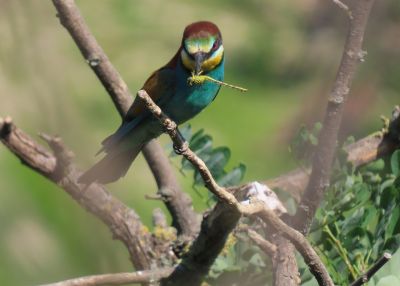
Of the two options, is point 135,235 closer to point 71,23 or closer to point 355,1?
point 71,23

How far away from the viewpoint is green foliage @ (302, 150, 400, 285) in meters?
1.52

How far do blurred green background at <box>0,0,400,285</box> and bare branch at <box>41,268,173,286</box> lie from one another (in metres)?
0.04

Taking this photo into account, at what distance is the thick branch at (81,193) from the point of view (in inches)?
73.2

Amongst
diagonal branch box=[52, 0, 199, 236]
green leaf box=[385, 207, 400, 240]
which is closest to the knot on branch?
diagonal branch box=[52, 0, 199, 236]

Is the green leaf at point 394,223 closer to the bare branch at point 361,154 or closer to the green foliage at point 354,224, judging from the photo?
the green foliage at point 354,224

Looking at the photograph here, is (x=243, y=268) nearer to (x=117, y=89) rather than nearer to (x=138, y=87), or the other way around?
(x=117, y=89)

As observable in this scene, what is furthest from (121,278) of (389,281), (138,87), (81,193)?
(138,87)

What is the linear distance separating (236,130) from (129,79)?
22.2 inches

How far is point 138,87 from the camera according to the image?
4.02 metres

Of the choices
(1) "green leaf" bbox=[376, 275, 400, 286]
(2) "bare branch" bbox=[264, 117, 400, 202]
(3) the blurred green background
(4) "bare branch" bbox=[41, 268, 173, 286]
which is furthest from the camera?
(2) "bare branch" bbox=[264, 117, 400, 202]

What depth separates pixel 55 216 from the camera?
1111 millimetres

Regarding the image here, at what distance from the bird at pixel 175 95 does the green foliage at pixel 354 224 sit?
37cm

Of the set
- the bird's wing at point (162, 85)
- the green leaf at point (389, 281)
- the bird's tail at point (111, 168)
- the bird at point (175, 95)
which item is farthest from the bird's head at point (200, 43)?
the green leaf at point (389, 281)

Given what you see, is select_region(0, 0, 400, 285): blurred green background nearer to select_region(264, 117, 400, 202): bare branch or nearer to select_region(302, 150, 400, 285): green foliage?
select_region(264, 117, 400, 202): bare branch
